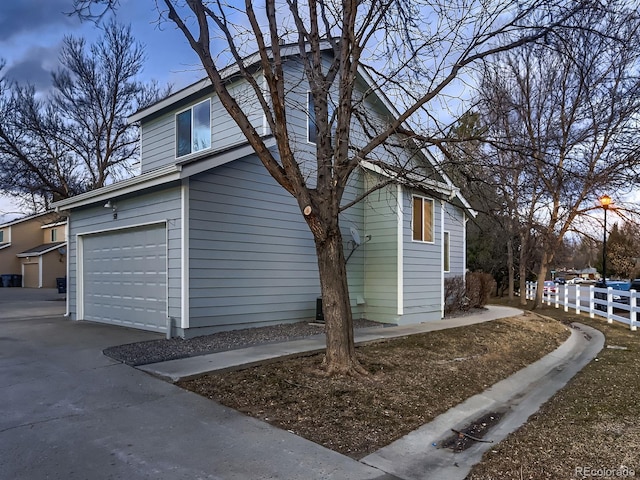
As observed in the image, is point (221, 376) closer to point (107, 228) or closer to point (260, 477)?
point (260, 477)

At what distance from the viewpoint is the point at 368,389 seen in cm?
577

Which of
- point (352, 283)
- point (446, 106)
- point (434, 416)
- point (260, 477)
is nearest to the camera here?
point (260, 477)

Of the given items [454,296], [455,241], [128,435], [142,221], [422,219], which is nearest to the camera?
[128,435]

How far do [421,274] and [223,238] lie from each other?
6.05 m

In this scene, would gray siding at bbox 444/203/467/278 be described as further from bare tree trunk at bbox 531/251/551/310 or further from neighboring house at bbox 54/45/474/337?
bare tree trunk at bbox 531/251/551/310

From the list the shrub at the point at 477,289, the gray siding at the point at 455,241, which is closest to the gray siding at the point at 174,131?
the gray siding at the point at 455,241

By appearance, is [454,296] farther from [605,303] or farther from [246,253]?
[246,253]

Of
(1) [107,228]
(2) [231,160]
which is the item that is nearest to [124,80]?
(1) [107,228]

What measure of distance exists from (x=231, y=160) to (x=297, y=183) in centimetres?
351

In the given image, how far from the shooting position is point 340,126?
6.53 m

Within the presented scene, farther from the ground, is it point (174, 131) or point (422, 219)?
point (174, 131)

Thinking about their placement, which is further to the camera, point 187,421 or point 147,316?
point 147,316

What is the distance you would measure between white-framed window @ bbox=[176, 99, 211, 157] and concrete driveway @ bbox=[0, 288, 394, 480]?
721cm

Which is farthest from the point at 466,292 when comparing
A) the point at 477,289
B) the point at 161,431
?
the point at 161,431
